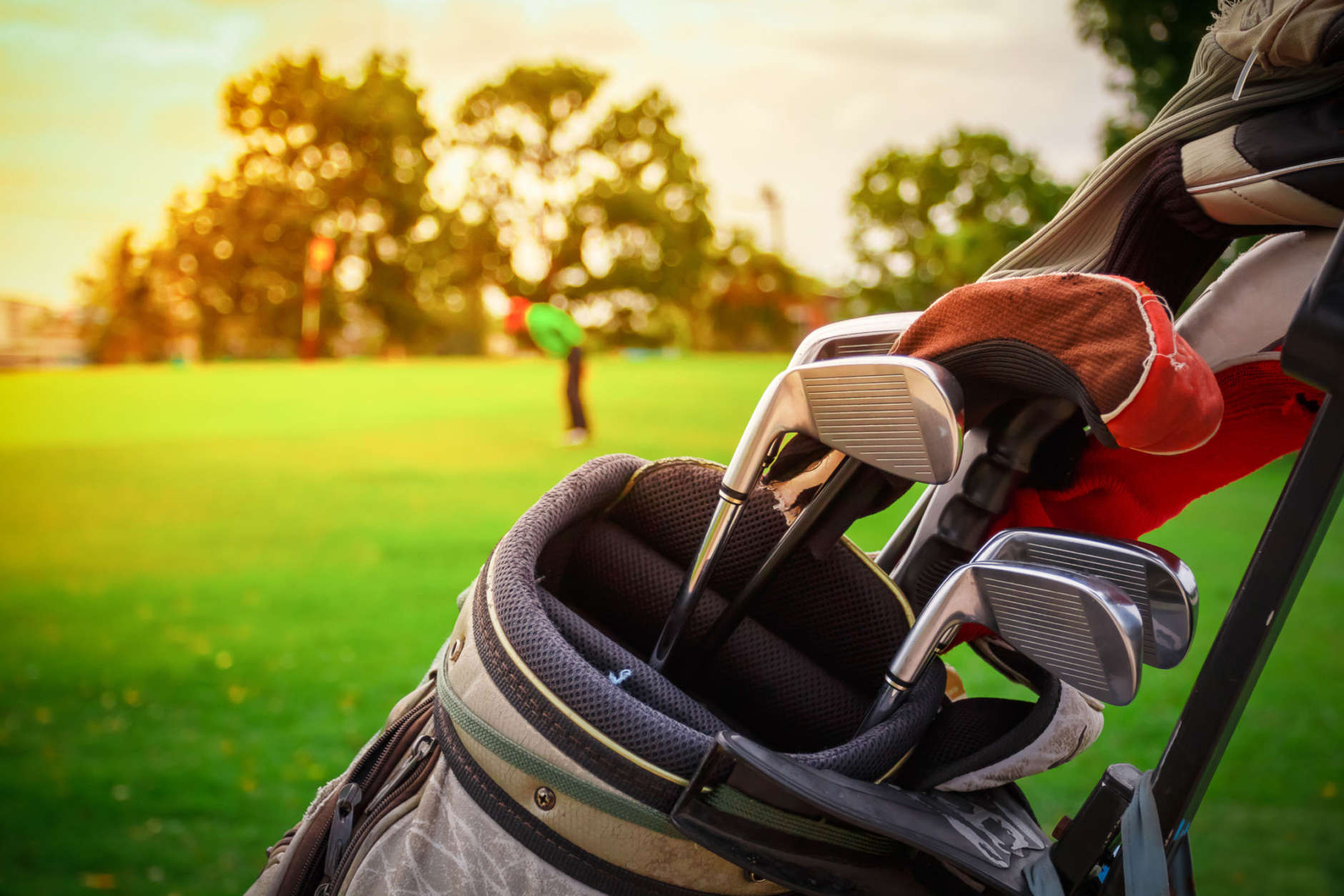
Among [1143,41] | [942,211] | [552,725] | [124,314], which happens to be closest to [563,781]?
[552,725]

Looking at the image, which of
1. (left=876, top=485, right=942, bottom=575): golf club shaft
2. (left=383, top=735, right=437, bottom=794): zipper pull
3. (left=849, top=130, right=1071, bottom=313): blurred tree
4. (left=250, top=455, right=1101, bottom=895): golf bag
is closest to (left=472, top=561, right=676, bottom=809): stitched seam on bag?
(left=250, top=455, right=1101, bottom=895): golf bag

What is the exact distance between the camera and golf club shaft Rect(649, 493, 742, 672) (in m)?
0.79

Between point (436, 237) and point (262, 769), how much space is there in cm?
2492

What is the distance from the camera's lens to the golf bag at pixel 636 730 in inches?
26.0

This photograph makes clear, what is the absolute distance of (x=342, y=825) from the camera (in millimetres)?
812

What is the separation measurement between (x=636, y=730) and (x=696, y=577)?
0.18 meters

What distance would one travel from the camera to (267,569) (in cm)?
382

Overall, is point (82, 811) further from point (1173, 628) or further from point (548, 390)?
point (548, 390)

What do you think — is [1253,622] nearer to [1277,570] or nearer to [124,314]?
[1277,570]

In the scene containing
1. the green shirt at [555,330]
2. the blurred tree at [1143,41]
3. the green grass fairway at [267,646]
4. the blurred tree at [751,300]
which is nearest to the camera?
the green grass fairway at [267,646]

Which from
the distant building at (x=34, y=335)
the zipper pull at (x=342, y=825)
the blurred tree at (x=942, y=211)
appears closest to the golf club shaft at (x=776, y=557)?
the zipper pull at (x=342, y=825)

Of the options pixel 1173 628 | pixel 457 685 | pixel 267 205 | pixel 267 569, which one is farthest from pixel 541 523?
pixel 267 205

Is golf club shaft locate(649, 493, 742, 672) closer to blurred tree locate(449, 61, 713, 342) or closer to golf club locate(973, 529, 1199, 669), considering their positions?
golf club locate(973, 529, 1199, 669)

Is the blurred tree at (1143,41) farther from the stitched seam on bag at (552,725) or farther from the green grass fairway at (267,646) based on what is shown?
the stitched seam on bag at (552,725)
